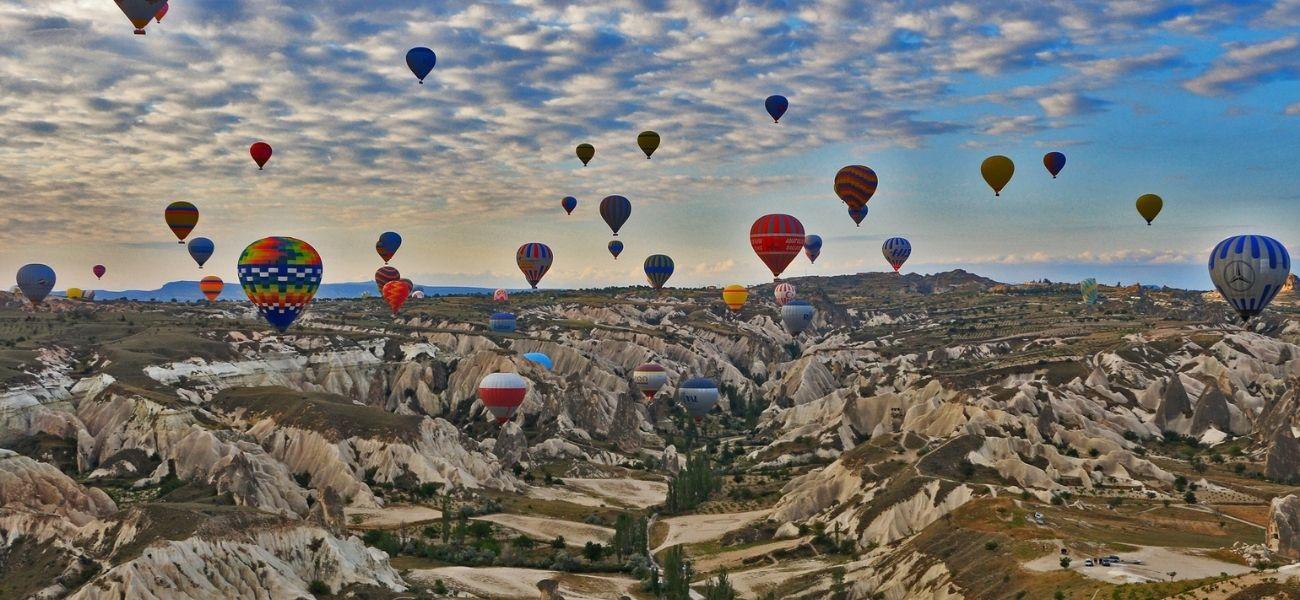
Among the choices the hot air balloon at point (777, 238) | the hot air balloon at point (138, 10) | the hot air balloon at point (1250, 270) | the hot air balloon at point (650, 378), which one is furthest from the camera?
the hot air balloon at point (650, 378)

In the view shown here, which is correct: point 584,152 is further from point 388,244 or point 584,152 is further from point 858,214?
point 388,244

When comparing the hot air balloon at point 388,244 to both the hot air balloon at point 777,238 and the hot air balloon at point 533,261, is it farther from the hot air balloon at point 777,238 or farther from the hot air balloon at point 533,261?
the hot air balloon at point 777,238

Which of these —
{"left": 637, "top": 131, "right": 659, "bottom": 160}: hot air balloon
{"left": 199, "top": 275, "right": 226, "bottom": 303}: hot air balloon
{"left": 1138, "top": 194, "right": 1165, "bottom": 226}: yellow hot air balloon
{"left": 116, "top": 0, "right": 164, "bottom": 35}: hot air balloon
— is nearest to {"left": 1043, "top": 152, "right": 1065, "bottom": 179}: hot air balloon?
{"left": 1138, "top": 194, "right": 1165, "bottom": 226}: yellow hot air balloon

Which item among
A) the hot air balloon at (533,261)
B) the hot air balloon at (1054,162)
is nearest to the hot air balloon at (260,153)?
the hot air balloon at (533,261)

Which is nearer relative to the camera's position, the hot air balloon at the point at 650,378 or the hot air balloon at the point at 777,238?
the hot air balloon at the point at 777,238

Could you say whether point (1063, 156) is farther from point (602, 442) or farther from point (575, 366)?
point (575, 366)

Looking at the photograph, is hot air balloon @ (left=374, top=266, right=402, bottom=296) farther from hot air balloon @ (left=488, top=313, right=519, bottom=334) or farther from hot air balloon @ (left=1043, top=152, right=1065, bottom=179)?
hot air balloon @ (left=1043, top=152, right=1065, bottom=179)

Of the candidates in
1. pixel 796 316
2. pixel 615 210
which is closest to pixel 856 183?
pixel 615 210
